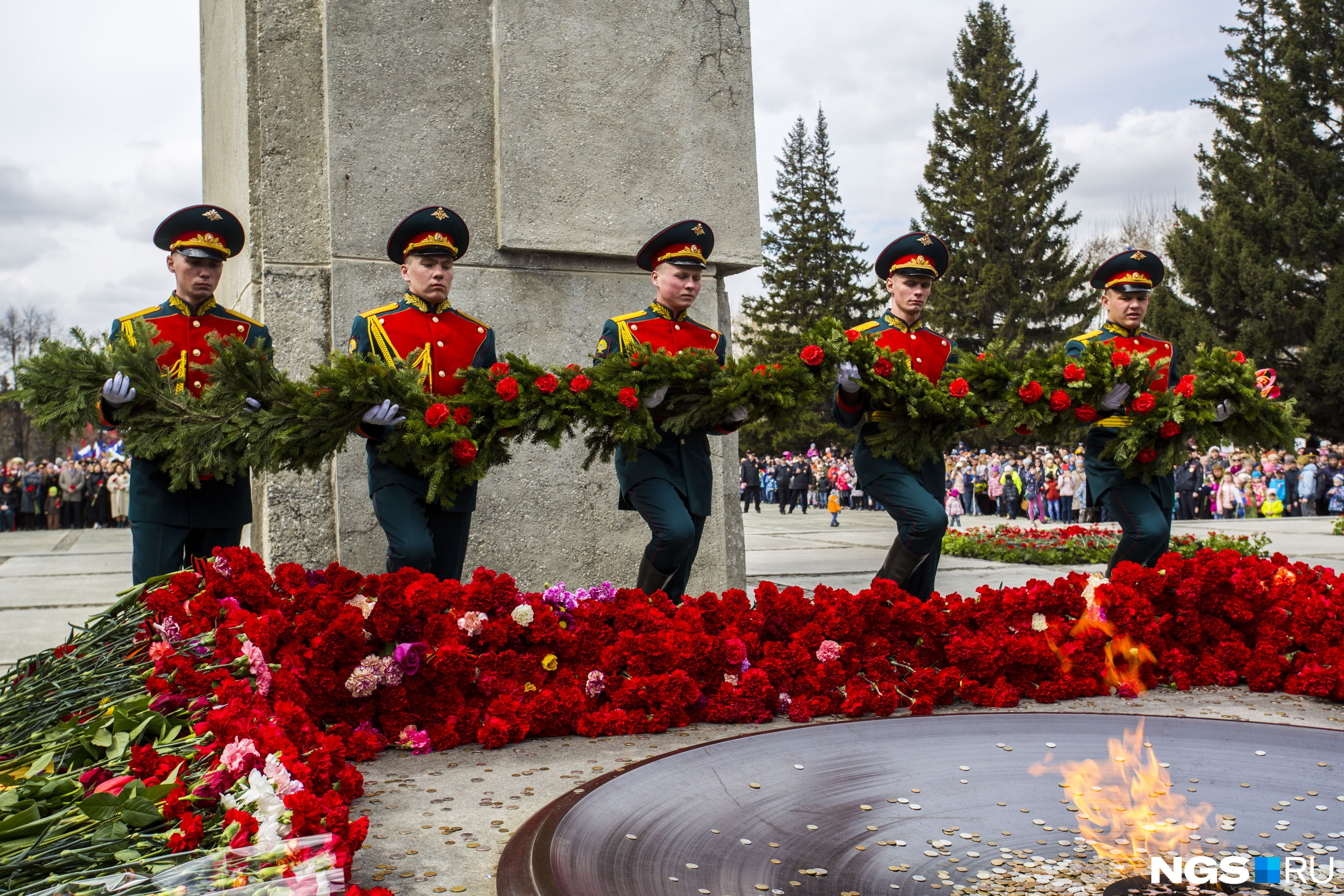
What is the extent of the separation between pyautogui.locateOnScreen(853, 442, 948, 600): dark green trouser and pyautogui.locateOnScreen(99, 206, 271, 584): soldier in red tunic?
9.11 ft

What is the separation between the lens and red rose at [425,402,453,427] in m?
4.07

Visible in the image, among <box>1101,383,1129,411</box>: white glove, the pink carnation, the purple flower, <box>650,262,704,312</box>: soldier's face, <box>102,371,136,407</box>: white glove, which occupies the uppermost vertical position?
<box>650,262,704,312</box>: soldier's face

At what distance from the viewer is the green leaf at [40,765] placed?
260 cm

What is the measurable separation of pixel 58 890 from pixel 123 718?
106 centimetres

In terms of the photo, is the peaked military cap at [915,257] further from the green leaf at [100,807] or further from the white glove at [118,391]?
the green leaf at [100,807]

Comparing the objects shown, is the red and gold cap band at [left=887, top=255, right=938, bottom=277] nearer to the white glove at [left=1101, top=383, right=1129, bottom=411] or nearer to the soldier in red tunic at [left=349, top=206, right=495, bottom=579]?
the white glove at [left=1101, top=383, right=1129, bottom=411]

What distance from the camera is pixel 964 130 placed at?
43250mm

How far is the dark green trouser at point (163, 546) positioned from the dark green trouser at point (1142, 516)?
4091mm

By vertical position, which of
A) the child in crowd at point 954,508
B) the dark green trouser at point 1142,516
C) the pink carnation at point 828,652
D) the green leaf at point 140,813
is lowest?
the child in crowd at point 954,508

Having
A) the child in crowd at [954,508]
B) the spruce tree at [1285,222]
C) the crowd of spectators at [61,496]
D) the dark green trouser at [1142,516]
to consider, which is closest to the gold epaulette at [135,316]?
the dark green trouser at [1142,516]

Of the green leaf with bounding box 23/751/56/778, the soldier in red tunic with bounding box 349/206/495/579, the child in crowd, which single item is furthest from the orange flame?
the child in crowd

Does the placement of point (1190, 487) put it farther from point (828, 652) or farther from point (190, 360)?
point (190, 360)

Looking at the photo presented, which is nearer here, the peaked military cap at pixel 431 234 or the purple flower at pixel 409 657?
the purple flower at pixel 409 657

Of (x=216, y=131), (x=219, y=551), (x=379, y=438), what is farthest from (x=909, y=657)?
(x=216, y=131)
